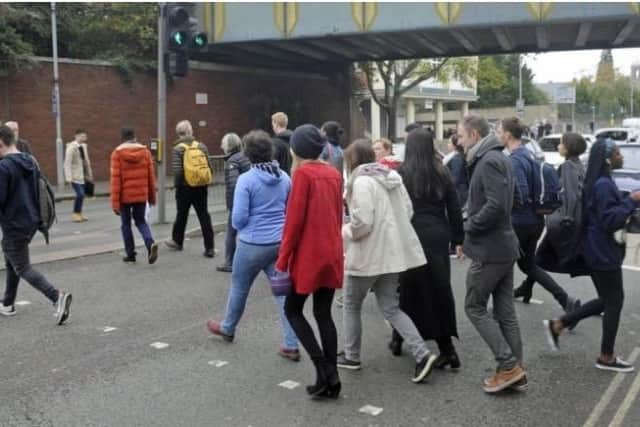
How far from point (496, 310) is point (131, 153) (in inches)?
225

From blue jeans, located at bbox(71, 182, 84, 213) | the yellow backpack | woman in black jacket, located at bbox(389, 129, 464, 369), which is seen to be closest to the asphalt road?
woman in black jacket, located at bbox(389, 129, 464, 369)

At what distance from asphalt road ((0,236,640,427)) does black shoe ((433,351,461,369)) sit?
0.06 m

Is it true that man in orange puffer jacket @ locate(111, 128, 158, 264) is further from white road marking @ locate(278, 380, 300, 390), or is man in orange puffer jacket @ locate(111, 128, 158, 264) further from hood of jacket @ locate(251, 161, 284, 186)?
white road marking @ locate(278, 380, 300, 390)

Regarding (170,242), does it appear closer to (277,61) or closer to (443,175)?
(443,175)

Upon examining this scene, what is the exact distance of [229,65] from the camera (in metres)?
28.0

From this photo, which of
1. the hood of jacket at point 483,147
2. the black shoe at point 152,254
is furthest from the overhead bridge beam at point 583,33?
the hood of jacket at point 483,147

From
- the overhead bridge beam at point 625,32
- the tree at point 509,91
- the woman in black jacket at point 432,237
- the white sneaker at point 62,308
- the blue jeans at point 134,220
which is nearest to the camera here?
the woman in black jacket at point 432,237

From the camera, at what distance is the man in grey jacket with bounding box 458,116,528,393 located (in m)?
4.64

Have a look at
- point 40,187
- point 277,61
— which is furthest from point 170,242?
point 277,61

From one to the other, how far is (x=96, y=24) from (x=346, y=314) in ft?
72.8

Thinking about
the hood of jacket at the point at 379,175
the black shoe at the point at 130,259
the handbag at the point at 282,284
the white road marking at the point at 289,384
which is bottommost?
the white road marking at the point at 289,384

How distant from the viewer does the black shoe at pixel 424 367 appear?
495 cm

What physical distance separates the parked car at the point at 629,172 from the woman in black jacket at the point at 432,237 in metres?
7.25

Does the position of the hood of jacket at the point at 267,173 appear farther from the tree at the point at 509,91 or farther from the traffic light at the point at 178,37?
the tree at the point at 509,91
